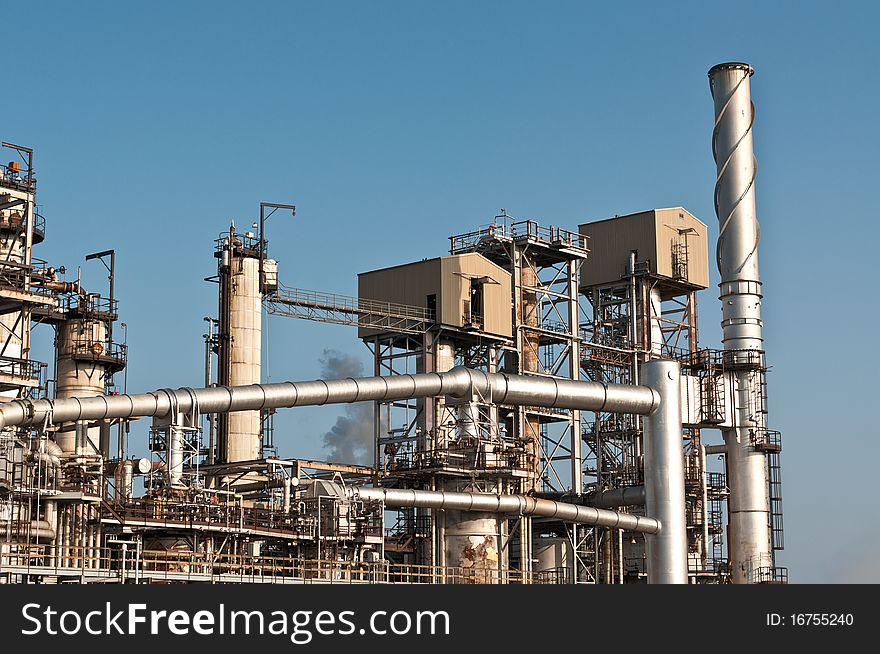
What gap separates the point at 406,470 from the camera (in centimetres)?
5819

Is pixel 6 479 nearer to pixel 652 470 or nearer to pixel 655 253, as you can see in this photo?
pixel 652 470

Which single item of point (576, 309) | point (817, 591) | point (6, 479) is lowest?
point (817, 591)

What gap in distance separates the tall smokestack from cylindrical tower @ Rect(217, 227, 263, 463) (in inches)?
860

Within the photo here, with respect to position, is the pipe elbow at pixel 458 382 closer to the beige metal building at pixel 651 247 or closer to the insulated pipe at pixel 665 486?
the insulated pipe at pixel 665 486

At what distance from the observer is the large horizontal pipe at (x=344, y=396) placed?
148 feet

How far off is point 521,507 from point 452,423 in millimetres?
4853

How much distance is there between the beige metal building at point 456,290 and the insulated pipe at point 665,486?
410 inches

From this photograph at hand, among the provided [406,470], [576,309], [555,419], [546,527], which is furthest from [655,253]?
[406,470]

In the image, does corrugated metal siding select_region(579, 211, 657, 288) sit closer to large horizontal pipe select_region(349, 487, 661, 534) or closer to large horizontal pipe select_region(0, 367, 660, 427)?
large horizontal pipe select_region(0, 367, 660, 427)

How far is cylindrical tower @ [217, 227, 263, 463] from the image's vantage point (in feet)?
199

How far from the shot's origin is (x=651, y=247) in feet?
237

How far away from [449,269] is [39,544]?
26697 millimetres

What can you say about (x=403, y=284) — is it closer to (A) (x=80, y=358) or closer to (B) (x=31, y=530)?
(A) (x=80, y=358)

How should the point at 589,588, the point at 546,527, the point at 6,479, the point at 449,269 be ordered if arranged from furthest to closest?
the point at 546,527 < the point at 449,269 < the point at 6,479 < the point at 589,588
